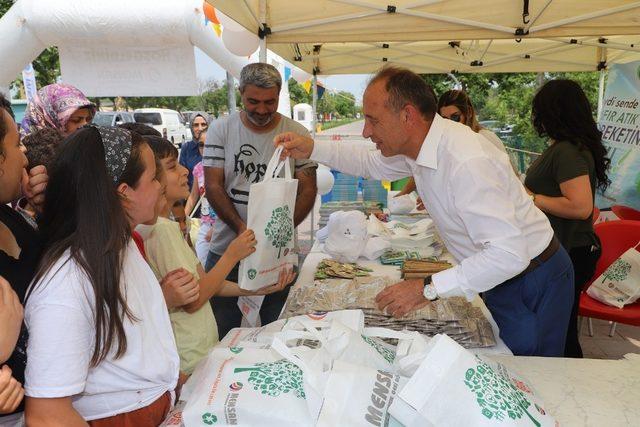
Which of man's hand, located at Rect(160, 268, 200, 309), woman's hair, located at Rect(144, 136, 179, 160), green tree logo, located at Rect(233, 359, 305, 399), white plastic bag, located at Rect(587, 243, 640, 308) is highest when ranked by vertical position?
woman's hair, located at Rect(144, 136, 179, 160)

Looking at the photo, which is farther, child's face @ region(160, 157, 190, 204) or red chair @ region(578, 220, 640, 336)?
red chair @ region(578, 220, 640, 336)

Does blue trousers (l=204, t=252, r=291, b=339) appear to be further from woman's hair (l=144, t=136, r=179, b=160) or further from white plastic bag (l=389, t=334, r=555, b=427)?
white plastic bag (l=389, t=334, r=555, b=427)

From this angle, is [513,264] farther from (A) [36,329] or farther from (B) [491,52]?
(B) [491,52]

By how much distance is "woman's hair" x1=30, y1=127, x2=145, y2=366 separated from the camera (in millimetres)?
1004

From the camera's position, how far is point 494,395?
104 cm

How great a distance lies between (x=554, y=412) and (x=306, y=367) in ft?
2.35

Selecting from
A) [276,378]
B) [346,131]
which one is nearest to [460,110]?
[276,378]

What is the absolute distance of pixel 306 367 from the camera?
1.08 m

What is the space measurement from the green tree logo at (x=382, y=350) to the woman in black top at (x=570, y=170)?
1560mm

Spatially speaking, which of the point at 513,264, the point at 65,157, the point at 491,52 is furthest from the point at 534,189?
the point at 491,52

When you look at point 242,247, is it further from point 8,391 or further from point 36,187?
point 8,391

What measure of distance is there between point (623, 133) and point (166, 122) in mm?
19974

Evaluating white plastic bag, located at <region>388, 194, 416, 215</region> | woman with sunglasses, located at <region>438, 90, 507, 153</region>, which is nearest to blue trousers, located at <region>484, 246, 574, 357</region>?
woman with sunglasses, located at <region>438, 90, 507, 153</region>

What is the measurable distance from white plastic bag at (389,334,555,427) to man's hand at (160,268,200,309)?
2.29 feet
